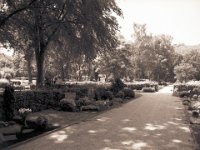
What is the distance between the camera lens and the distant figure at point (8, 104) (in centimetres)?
1509

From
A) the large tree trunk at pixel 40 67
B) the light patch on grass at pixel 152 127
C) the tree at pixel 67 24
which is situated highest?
the tree at pixel 67 24

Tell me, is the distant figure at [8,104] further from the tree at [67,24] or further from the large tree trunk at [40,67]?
the large tree trunk at [40,67]

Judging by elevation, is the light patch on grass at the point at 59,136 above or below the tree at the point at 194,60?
below

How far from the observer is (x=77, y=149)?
30.5ft

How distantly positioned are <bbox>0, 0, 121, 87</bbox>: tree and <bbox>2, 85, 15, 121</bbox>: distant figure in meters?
8.41

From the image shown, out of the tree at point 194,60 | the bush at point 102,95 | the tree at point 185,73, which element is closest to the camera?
the bush at point 102,95

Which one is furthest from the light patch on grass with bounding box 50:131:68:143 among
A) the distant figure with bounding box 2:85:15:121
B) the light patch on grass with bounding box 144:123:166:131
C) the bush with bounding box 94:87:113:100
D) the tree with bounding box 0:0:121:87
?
the bush with bounding box 94:87:113:100

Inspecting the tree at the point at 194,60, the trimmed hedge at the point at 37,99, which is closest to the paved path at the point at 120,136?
the trimmed hedge at the point at 37,99

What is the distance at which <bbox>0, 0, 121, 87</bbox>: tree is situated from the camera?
22.8 meters

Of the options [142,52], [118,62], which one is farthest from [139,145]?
[142,52]

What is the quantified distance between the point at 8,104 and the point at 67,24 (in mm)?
12899

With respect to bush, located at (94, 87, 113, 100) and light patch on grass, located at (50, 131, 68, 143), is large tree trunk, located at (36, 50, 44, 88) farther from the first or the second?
light patch on grass, located at (50, 131, 68, 143)

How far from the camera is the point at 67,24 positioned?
26547 mm

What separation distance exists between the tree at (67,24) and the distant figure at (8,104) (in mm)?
8405
